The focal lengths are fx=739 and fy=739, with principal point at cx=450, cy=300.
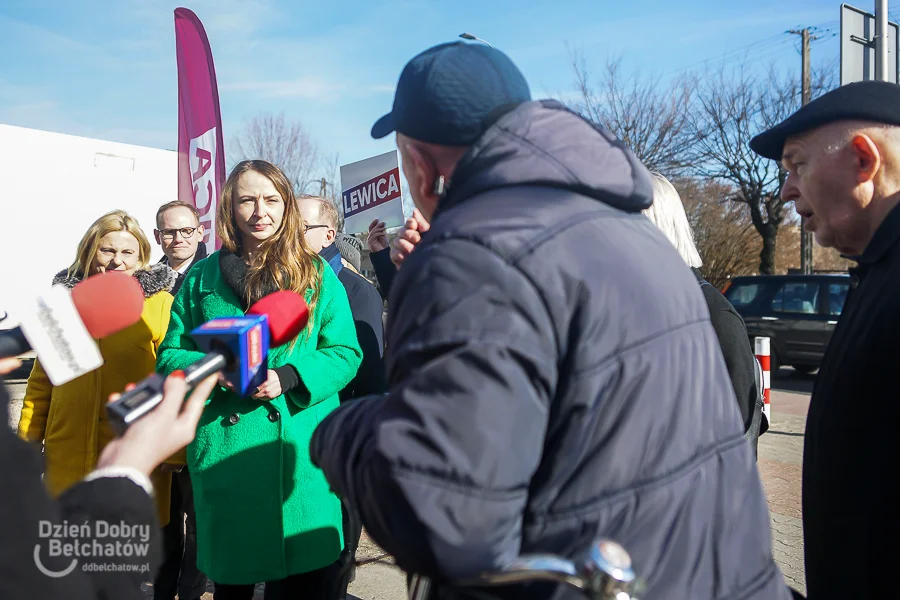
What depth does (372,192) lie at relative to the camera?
605 cm

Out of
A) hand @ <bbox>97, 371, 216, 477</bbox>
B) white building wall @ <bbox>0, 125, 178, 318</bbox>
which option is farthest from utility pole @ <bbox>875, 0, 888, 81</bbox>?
white building wall @ <bbox>0, 125, 178, 318</bbox>

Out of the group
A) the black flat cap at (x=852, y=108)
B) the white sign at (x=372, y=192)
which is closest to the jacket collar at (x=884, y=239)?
the black flat cap at (x=852, y=108)

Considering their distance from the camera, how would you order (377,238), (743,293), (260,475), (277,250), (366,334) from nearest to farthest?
(260,475), (277,250), (366,334), (377,238), (743,293)

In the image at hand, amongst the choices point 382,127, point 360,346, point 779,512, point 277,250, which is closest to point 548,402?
point 382,127

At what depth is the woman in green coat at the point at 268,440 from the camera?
8.91 ft

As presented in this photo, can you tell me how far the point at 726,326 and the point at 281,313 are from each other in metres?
1.70

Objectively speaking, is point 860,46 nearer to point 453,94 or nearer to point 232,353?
point 453,94

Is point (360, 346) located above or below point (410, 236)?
below

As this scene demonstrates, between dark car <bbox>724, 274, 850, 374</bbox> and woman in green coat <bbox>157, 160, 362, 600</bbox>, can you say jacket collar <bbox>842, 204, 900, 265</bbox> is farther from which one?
dark car <bbox>724, 274, 850, 374</bbox>

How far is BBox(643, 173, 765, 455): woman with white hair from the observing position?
2707mm

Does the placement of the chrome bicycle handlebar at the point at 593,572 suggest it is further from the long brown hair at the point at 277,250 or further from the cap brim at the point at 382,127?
the long brown hair at the point at 277,250

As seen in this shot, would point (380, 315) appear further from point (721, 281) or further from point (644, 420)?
point (721, 281)

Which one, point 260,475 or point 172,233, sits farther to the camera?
point 172,233

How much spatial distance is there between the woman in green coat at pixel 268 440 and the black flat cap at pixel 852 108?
1.78 m
